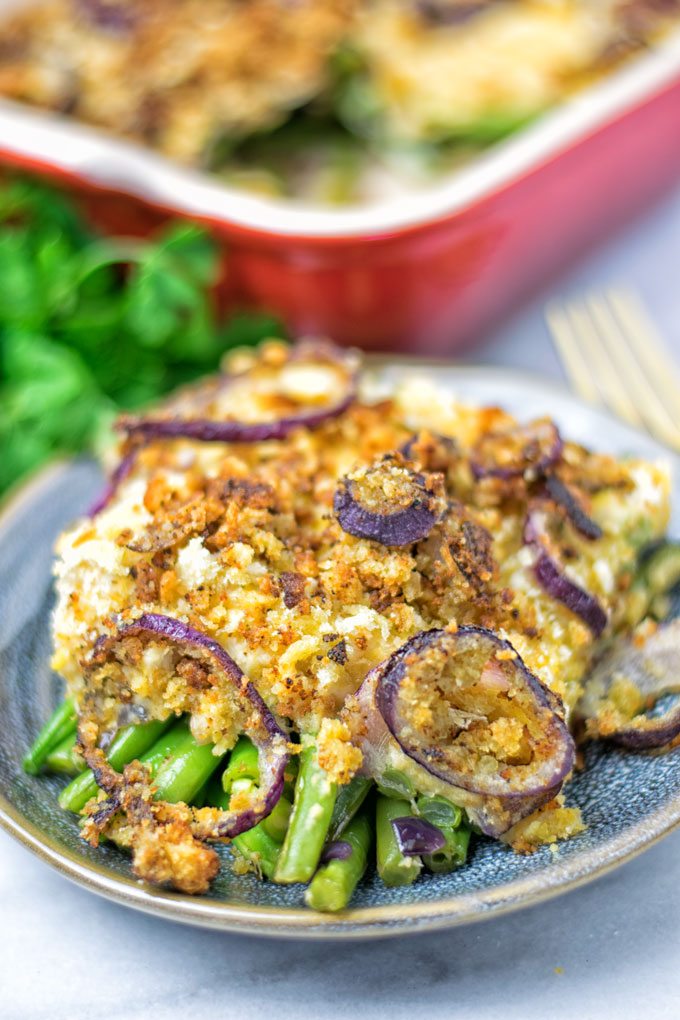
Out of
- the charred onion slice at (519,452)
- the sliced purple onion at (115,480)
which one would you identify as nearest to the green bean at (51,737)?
the sliced purple onion at (115,480)

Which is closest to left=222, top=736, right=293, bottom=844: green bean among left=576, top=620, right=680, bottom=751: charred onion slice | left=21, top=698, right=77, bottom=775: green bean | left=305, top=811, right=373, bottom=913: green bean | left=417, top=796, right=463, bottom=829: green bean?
left=305, top=811, right=373, bottom=913: green bean

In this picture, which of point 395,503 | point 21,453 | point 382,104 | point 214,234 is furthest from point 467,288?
point 395,503

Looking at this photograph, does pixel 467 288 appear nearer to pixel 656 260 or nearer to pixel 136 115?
pixel 656 260

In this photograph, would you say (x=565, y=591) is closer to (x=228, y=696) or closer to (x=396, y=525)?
(x=396, y=525)

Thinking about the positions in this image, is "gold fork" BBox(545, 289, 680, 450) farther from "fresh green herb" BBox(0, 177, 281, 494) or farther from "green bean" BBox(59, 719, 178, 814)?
"green bean" BBox(59, 719, 178, 814)

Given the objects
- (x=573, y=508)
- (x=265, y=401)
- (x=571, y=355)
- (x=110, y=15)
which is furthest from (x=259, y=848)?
(x=110, y=15)

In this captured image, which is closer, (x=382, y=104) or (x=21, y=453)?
(x=21, y=453)
